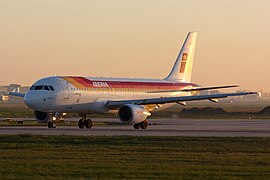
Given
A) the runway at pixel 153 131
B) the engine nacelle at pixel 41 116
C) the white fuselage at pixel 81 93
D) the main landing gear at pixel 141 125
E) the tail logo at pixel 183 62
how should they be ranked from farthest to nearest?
1. the tail logo at pixel 183 62
2. the engine nacelle at pixel 41 116
3. the main landing gear at pixel 141 125
4. the white fuselage at pixel 81 93
5. the runway at pixel 153 131

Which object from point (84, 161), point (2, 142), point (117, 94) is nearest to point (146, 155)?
point (84, 161)

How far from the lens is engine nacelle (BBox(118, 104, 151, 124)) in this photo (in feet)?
187

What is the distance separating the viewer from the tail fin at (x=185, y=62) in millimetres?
71875

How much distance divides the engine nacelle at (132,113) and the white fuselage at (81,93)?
2.45 metres

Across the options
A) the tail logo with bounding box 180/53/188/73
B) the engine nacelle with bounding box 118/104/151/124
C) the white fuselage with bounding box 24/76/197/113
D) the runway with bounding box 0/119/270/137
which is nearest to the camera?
the runway with bounding box 0/119/270/137

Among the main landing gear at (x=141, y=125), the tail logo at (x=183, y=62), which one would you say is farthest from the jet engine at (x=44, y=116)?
the tail logo at (x=183, y=62)

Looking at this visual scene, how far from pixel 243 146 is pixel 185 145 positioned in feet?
8.89

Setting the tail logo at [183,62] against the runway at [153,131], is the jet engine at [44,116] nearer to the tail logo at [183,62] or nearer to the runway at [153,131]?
the runway at [153,131]

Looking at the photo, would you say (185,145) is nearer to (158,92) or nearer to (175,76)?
(158,92)

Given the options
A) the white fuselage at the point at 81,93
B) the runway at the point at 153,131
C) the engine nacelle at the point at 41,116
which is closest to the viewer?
the runway at the point at 153,131

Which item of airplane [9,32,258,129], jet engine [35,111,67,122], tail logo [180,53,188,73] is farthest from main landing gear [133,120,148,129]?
tail logo [180,53,188,73]

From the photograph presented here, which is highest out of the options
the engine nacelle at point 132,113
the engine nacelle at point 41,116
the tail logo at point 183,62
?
the tail logo at point 183,62

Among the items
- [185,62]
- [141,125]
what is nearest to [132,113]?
[141,125]

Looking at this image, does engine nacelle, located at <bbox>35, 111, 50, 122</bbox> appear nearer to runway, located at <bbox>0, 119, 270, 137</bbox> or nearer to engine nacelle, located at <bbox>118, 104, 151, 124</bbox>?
runway, located at <bbox>0, 119, 270, 137</bbox>
